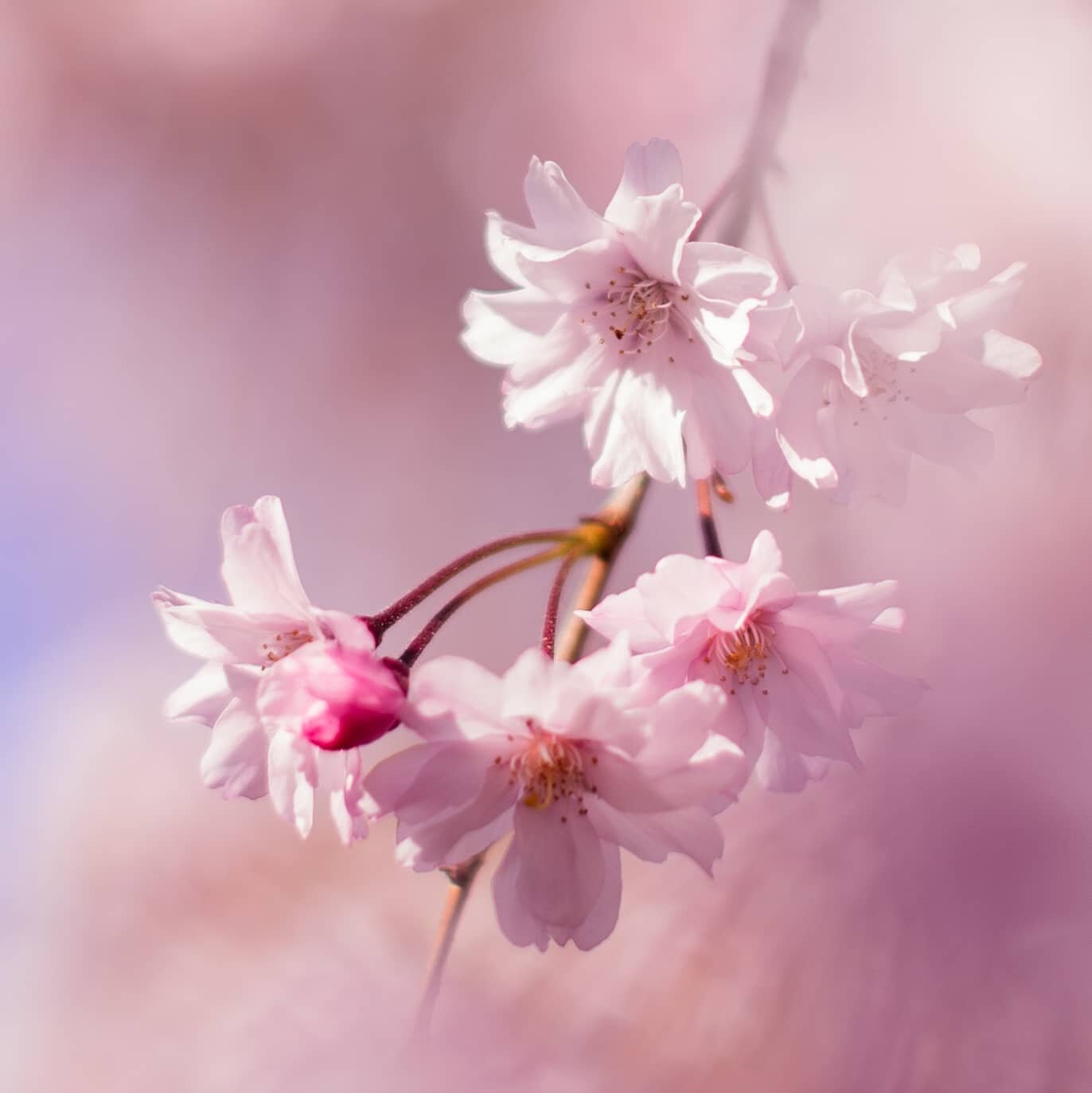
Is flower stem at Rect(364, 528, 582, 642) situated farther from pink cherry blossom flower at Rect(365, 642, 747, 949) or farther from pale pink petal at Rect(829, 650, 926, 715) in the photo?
pale pink petal at Rect(829, 650, 926, 715)

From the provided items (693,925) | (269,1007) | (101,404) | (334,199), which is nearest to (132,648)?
(101,404)

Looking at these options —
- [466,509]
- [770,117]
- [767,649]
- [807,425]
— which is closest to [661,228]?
[807,425]

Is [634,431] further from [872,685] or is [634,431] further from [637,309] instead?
[872,685]

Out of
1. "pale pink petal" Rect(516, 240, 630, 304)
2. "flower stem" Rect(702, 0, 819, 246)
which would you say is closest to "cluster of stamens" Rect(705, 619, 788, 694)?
"pale pink petal" Rect(516, 240, 630, 304)

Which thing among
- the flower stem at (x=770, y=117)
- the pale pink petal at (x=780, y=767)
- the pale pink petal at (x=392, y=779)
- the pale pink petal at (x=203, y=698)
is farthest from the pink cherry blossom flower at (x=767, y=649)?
the flower stem at (x=770, y=117)

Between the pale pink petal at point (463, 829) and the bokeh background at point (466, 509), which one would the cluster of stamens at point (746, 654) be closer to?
the pale pink petal at point (463, 829)

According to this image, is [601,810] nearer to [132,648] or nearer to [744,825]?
[744,825]

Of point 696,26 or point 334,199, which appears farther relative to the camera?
point 334,199
